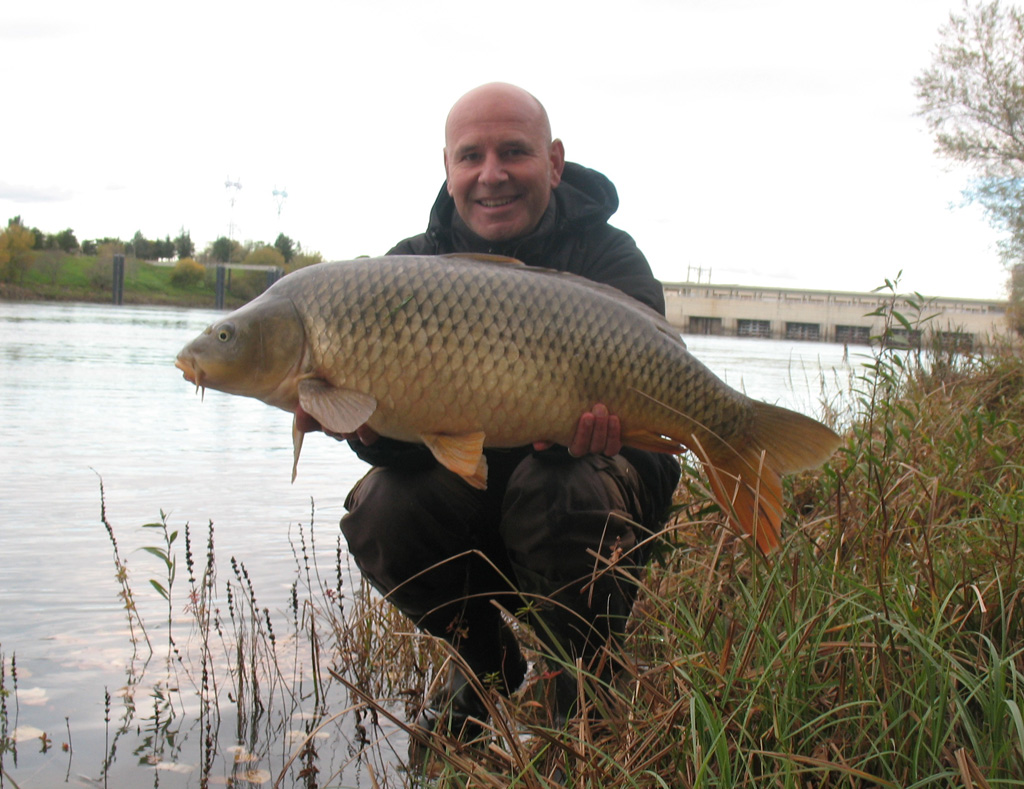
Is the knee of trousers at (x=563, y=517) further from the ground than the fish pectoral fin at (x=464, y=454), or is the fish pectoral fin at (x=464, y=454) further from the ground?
the fish pectoral fin at (x=464, y=454)

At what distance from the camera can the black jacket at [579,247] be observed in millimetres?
2264

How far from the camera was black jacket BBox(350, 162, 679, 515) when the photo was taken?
2.26 meters

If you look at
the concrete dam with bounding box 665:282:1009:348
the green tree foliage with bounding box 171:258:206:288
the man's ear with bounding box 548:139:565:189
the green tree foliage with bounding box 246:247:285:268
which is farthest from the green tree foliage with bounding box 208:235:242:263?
the man's ear with bounding box 548:139:565:189

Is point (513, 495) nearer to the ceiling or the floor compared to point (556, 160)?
nearer to the floor

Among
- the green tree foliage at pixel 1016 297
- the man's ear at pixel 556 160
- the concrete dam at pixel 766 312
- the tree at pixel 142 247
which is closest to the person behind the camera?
the man's ear at pixel 556 160

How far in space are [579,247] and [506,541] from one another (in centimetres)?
82

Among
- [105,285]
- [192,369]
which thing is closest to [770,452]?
[192,369]

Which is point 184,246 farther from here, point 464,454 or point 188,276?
point 464,454

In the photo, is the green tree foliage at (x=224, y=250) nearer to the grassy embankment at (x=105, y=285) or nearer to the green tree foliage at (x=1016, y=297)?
the grassy embankment at (x=105, y=285)

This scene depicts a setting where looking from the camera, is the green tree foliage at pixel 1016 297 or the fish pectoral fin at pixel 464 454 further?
the green tree foliage at pixel 1016 297

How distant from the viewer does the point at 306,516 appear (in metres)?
4.54

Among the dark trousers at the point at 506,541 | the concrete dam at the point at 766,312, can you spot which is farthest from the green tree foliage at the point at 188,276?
the dark trousers at the point at 506,541

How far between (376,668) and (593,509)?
2.85 ft

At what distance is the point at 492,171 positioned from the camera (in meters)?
2.27
